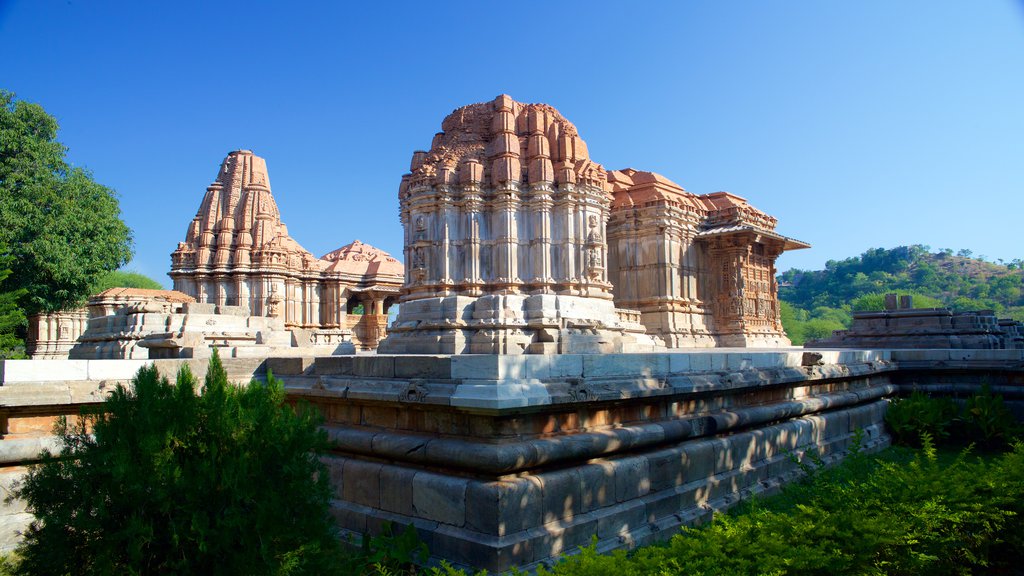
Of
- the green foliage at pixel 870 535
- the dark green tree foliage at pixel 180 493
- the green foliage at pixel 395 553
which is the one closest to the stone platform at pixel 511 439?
the green foliage at pixel 395 553

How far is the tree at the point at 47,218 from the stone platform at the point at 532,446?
21.5m

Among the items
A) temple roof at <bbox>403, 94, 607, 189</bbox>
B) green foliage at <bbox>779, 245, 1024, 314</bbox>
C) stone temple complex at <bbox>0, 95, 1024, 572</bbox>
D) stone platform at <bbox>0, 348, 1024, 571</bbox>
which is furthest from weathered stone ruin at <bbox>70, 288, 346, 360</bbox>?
green foliage at <bbox>779, 245, 1024, 314</bbox>

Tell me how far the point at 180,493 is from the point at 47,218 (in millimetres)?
25548

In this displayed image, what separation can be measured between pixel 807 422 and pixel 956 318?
33.5 feet

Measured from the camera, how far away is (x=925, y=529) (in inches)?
171

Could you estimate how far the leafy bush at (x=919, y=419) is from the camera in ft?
33.2

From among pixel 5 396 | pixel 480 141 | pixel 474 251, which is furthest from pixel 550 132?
pixel 5 396

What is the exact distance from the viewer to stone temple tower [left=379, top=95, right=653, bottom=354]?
13.0 metres

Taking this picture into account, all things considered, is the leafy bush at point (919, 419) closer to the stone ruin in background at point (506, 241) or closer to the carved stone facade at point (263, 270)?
the stone ruin in background at point (506, 241)

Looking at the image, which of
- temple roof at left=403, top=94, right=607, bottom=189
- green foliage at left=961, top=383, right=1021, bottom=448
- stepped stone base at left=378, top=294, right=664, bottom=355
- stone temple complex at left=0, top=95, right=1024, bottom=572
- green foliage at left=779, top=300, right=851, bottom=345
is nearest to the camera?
stone temple complex at left=0, top=95, right=1024, bottom=572

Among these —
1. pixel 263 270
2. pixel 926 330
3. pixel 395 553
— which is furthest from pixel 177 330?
pixel 926 330

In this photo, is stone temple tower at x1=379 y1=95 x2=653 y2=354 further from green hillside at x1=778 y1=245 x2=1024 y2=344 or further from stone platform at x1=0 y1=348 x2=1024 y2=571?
green hillside at x1=778 y1=245 x2=1024 y2=344

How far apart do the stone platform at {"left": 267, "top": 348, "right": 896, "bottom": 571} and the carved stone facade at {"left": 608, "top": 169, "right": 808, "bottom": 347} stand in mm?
13817

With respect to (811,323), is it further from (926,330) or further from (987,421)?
(987,421)
